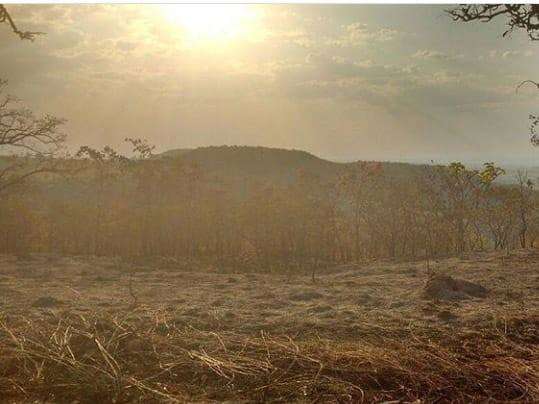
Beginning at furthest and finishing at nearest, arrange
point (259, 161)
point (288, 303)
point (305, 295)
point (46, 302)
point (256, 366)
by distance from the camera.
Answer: point (259, 161), point (305, 295), point (288, 303), point (46, 302), point (256, 366)

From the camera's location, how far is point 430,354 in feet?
17.4

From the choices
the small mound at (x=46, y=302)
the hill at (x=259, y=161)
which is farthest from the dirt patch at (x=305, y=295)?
the hill at (x=259, y=161)

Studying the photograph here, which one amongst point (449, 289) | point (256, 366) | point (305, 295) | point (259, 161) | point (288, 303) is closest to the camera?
point (256, 366)

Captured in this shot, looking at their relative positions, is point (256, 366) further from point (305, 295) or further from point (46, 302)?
point (46, 302)

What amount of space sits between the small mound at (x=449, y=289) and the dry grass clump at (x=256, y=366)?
2.31 meters

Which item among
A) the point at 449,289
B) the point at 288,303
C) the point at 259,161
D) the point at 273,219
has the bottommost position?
the point at 288,303

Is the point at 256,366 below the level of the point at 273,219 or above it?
below

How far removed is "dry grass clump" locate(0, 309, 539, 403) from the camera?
446 cm

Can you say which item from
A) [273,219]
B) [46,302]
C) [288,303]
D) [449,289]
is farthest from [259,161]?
[46,302]

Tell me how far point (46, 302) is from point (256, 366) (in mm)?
4653

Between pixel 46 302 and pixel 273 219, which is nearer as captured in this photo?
pixel 46 302

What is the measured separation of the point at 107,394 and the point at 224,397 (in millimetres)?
971

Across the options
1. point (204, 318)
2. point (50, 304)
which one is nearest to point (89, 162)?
point (50, 304)

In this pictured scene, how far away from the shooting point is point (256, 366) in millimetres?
4957
